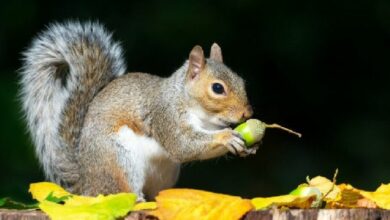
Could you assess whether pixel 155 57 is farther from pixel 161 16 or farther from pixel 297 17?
pixel 297 17

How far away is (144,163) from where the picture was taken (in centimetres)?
314

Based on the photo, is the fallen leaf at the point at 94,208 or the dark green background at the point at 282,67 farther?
the dark green background at the point at 282,67

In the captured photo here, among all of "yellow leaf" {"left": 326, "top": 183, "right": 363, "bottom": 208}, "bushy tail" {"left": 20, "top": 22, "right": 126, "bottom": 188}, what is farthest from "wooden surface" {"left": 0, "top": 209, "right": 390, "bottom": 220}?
"bushy tail" {"left": 20, "top": 22, "right": 126, "bottom": 188}

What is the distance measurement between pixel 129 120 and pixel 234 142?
0.36 metres

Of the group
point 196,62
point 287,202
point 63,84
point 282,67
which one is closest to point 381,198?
point 287,202

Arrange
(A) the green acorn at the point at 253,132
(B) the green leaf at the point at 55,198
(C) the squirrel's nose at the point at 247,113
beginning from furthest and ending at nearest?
(C) the squirrel's nose at the point at 247,113, (A) the green acorn at the point at 253,132, (B) the green leaf at the point at 55,198

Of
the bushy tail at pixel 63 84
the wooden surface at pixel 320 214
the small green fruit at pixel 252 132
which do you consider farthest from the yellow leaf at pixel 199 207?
the bushy tail at pixel 63 84

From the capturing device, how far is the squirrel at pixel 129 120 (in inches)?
122

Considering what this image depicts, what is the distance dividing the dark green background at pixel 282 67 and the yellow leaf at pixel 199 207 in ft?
7.95

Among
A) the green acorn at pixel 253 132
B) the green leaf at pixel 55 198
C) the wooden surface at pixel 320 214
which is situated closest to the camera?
the wooden surface at pixel 320 214

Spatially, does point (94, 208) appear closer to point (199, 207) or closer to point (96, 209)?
point (96, 209)

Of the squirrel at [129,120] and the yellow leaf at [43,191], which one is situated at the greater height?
the squirrel at [129,120]

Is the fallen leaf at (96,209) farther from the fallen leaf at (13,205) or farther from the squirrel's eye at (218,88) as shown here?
the squirrel's eye at (218,88)

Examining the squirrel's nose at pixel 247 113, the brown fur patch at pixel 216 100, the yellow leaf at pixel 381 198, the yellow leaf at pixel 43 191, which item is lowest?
the yellow leaf at pixel 43 191
